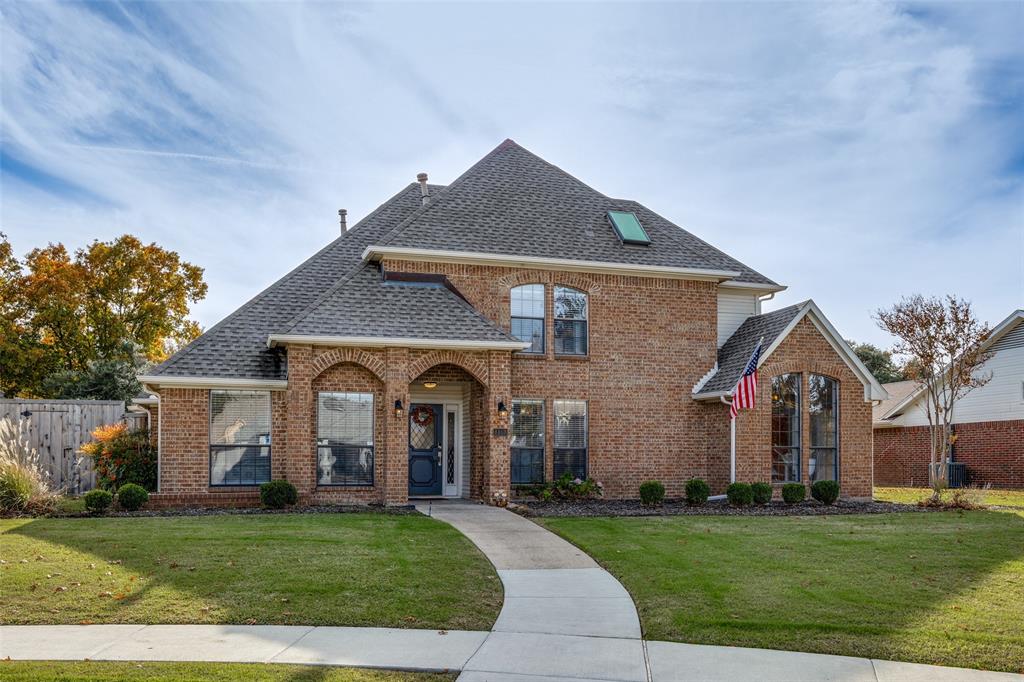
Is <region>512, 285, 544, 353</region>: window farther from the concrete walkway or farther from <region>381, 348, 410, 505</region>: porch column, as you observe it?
the concrete walkway

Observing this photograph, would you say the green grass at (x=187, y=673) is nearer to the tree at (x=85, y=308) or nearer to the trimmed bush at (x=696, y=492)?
the trimmed bush at (x=696, y=492)

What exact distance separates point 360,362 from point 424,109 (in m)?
5.62

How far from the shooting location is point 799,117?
1764cm

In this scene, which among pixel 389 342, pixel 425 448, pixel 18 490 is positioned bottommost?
pixel 18 490

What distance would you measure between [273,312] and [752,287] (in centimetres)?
1131

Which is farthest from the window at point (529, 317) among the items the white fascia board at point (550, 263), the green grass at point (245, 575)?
the green grass at point (245, 575)

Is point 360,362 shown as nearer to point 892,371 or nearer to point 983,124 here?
point 983,124

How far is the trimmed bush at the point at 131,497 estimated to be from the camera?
16859 millimetres

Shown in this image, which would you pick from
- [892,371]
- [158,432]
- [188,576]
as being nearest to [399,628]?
[188,576]

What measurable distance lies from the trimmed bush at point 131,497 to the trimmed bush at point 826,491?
44.7 feet

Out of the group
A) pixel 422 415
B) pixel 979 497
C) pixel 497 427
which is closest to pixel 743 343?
pixel 979 497

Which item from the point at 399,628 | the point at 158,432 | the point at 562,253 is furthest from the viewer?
the point at 562,253

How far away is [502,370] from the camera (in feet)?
62.4

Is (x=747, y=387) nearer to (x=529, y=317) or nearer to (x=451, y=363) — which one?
(x=529, y=317)
